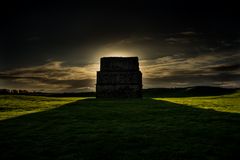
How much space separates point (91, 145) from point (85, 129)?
8.13ft

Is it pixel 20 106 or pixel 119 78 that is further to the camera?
pixel 119 78

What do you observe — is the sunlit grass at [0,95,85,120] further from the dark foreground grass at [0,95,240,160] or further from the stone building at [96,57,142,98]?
the stone building at [96,57,142,98]

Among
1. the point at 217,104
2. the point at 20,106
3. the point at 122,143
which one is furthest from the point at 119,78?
the point at 122,143

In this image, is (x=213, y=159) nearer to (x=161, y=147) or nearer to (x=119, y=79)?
(x=161, y=147)

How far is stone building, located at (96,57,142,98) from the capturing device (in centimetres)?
3659

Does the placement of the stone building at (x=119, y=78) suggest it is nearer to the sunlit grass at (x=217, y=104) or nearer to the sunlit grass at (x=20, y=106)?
the sunlit grass at (x=217, y=104)

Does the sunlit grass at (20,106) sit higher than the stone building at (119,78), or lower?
lower

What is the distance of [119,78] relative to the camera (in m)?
37.1

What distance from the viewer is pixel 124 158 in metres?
5.41

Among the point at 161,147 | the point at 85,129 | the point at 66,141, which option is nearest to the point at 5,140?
the point at 66,141

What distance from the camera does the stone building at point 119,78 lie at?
36.6 metres

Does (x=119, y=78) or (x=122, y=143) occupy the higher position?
(x=119, y=78)

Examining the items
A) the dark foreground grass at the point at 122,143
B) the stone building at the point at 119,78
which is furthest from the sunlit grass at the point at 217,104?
the stone building at the point at 119,78

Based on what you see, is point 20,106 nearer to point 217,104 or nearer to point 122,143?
point 122,143
